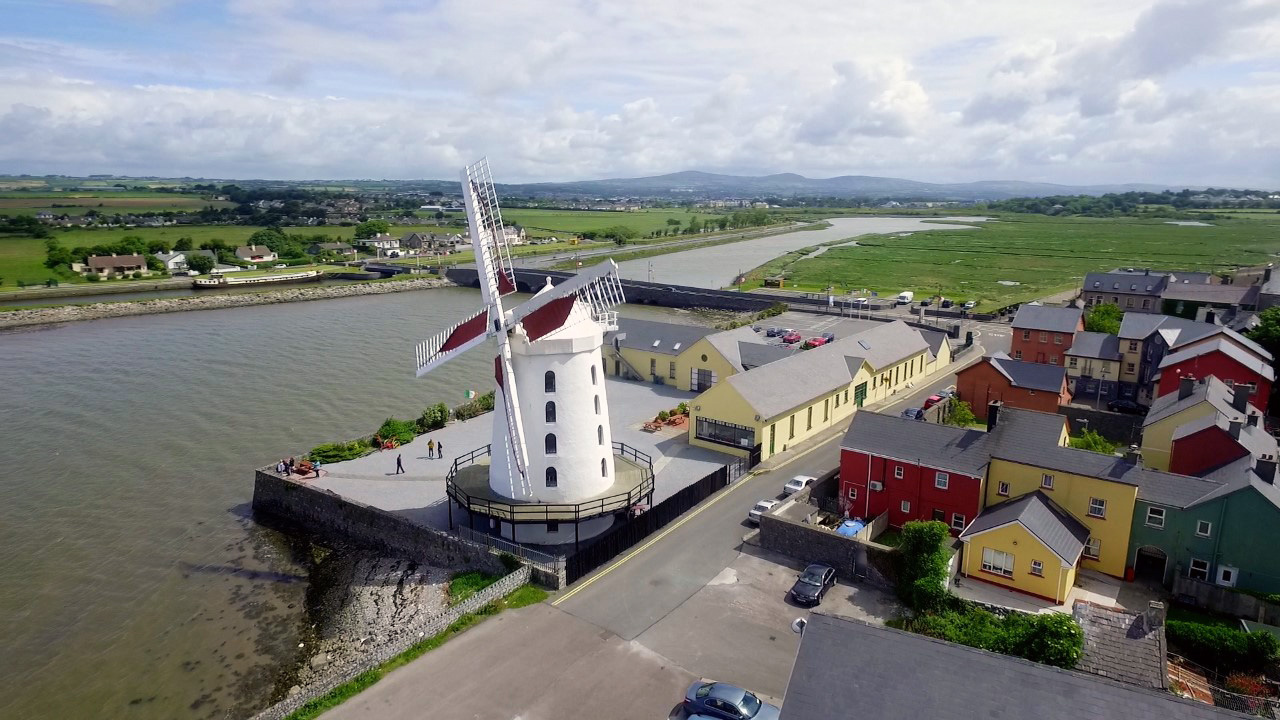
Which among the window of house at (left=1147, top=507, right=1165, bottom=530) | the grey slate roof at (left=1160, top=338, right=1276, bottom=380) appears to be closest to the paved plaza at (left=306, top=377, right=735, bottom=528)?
the window of house at (left=1147, top=507, right=1165, bottom=530)

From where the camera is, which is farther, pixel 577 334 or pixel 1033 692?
pixel 577 334

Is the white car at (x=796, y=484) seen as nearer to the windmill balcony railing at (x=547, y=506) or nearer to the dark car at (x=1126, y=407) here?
the windmill balcony railing at (x=547, y=506)

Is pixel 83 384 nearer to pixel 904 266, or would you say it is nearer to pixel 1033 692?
pixel 1033 692

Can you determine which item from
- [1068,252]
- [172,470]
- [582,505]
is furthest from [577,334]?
[1068,252]

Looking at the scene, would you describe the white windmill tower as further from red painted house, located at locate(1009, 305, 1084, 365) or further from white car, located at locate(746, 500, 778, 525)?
red painted house, located at locate(1009, 305, 1084, 365)

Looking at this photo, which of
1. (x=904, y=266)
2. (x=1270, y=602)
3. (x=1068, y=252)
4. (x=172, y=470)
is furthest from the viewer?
(x=1068, y=252)

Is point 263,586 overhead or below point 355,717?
below

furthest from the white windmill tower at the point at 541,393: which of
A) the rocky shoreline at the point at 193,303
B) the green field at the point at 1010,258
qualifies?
the rocky shoreline at the point at 193,303
